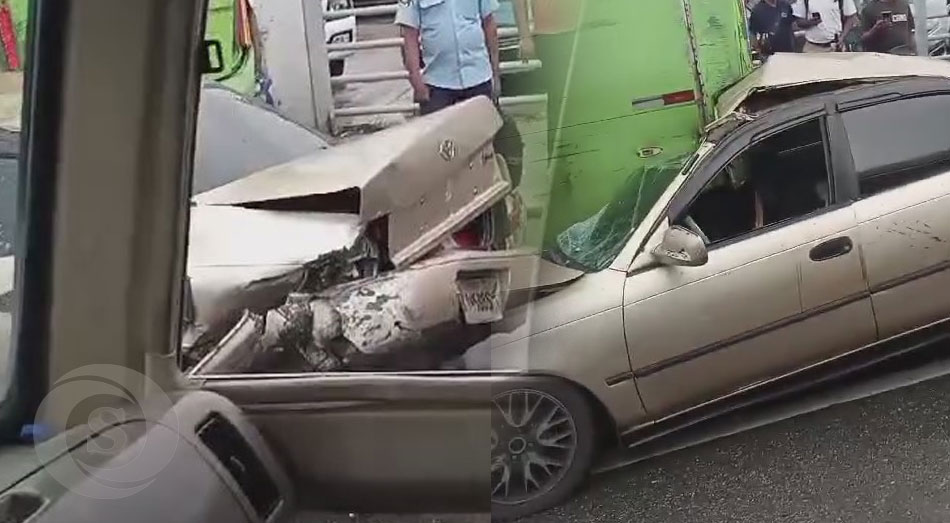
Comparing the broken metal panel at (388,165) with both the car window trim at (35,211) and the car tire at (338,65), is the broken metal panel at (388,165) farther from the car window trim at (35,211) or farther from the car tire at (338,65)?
the car window trim at (35,211)

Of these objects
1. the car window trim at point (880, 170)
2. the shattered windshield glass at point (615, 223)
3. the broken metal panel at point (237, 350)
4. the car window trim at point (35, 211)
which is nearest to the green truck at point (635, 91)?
the shattered windshield glass at point (615, 223)

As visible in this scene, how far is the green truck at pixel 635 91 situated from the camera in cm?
103

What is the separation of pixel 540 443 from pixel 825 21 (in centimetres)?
59

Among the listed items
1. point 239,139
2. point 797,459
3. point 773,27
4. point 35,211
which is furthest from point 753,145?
point 35,211

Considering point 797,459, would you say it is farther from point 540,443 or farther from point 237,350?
point 237,350

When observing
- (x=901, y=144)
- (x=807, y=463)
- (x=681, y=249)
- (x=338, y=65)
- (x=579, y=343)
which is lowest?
(x=807, y=463)

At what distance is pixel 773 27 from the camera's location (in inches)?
41.1

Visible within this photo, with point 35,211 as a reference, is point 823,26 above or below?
above

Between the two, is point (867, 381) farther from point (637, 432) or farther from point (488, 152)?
point (488, 152)

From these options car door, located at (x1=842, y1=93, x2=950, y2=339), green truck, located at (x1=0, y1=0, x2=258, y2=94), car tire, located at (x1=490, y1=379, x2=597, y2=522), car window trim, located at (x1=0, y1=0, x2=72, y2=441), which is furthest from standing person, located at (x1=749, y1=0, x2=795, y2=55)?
car window trim, located at (x1=0, y1=0, x2=72, y2=441)

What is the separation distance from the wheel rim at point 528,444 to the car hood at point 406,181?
0.22 meters

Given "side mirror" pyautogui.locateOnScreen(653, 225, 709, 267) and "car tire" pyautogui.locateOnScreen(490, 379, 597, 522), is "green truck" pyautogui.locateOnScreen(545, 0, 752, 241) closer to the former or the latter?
"side mirror" pyautogui.locateOnScreen(653, 225, 709, 267)

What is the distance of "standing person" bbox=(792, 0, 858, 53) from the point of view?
1.04 metres

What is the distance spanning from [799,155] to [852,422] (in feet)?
1.04
